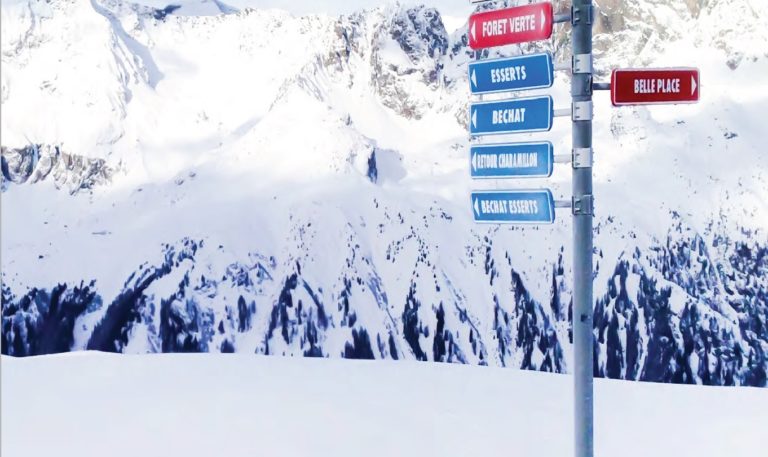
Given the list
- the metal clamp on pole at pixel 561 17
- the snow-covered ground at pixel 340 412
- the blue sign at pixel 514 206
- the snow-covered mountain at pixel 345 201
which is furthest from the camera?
the snow-covered mountain at pixel 345 201

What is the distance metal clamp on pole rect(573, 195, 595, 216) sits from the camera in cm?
615

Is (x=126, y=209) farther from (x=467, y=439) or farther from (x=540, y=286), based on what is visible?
(x=467, y=439)

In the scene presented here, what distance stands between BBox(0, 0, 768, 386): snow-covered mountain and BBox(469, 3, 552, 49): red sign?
124 ft

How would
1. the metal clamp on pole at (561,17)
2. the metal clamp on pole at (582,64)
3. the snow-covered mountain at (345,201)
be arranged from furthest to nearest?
1. the snow-covered mountain at (345,201)
2. the metal clamp on pole at (561,17)
3. the metal clamp on pole at (582,64)

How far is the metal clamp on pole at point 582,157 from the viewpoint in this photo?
6125 millimetres

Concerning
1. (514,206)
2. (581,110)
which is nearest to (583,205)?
(514,206)

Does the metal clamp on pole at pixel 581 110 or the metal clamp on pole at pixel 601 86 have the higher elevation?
the metal clamp on pole at pixel 601 86

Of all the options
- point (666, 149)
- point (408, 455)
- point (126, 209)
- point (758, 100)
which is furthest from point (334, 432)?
point (758, 100)

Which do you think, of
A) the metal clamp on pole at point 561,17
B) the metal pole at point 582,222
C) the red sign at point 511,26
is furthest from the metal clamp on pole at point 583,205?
the metal clamp on pole at point 561,17

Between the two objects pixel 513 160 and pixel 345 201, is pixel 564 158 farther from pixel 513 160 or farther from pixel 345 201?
pixel 345 201

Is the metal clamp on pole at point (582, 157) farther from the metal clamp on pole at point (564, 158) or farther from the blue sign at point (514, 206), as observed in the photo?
the blue sign at point (514, 206)

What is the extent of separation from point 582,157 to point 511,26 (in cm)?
113

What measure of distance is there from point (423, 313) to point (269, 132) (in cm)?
1489

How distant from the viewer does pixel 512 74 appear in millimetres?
6473
